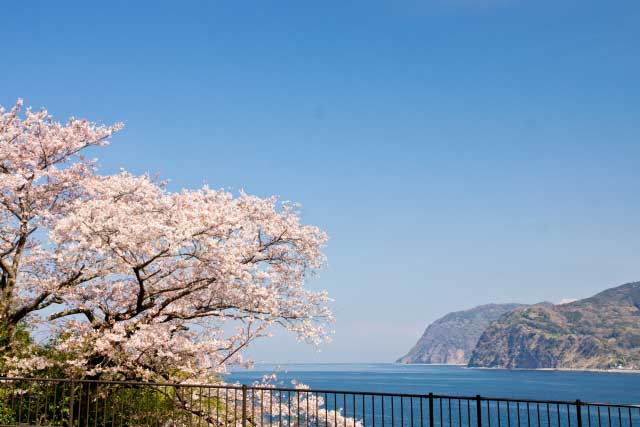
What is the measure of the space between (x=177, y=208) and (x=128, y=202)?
1.71m

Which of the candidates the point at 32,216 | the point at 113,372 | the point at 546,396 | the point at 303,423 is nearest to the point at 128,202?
the point at 32,216

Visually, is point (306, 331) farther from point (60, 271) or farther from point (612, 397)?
point (612, 397)

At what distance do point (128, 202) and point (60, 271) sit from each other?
7.28 feet

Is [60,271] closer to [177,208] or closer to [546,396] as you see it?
[177,208]

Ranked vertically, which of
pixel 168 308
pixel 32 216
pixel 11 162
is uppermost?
pixel 11 162

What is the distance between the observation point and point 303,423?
607 inches

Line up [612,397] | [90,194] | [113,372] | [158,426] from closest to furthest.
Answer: [113,372] < [158,426] < [90,194] < [612,397]

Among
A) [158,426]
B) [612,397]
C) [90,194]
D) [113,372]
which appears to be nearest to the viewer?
[113,372]

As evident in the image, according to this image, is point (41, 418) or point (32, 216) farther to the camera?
point (32, 216)

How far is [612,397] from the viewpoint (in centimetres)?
9394

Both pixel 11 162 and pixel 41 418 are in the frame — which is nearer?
pixel 41 418

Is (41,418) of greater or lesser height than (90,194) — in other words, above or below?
below

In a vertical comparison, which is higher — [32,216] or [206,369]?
[32,216]

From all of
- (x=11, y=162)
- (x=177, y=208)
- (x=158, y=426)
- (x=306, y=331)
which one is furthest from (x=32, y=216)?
(x=306, y=331)
